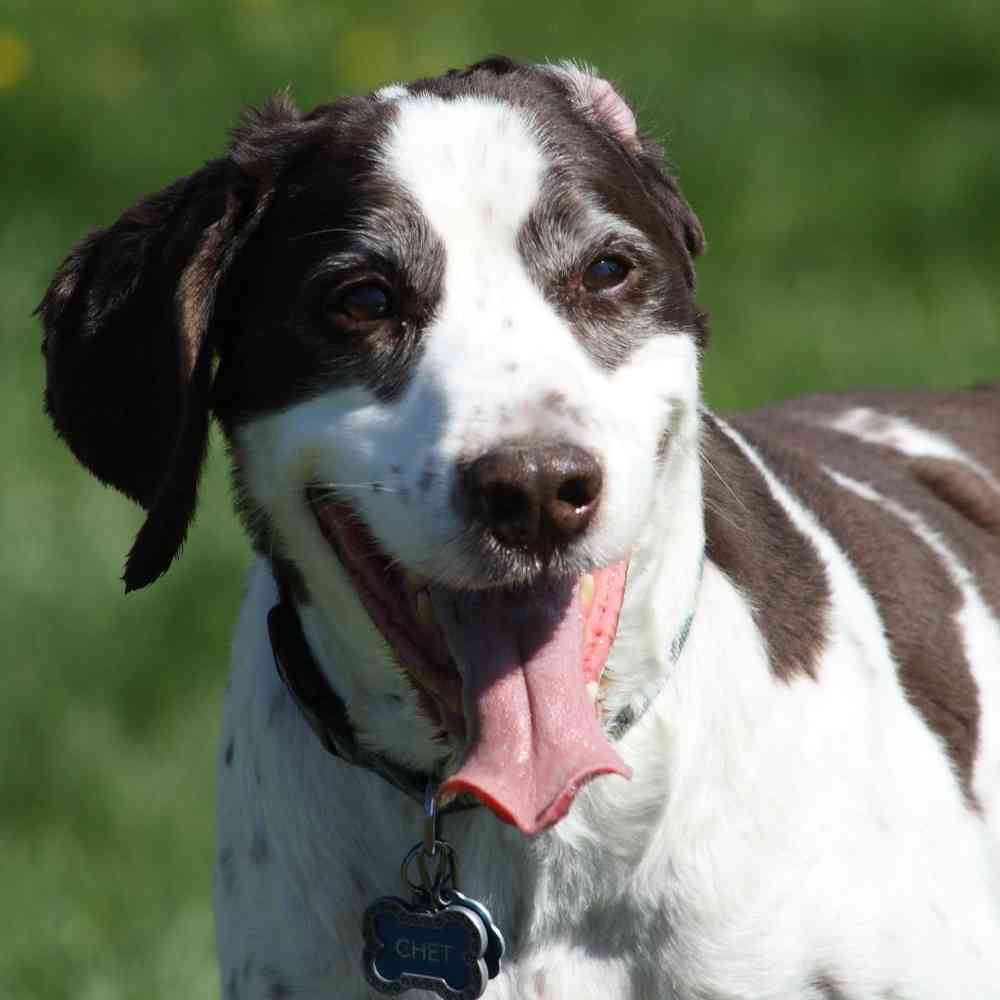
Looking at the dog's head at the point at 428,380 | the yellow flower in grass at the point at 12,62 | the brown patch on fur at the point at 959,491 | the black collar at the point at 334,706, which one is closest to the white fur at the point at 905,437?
the brown patch on fur at the point at 959,491

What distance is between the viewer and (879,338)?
9148mm

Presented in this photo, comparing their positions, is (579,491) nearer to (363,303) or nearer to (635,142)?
(363,303)

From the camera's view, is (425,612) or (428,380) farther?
(425,612)

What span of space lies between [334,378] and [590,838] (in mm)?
825

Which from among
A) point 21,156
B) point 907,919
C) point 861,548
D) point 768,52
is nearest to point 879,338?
point 768,52

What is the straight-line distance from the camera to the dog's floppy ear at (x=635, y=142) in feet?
12.9

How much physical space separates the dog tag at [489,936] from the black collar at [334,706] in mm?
144

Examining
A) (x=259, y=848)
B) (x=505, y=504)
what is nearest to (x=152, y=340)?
(x=505, y=504)

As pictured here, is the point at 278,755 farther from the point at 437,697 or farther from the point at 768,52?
the point at 768,52

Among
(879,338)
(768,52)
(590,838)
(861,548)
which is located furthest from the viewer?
(768,52)

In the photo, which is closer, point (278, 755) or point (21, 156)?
point (278, 755)

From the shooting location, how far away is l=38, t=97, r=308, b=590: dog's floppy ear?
371 centimetres

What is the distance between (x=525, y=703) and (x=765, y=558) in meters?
0.70

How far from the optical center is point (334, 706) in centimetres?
380
